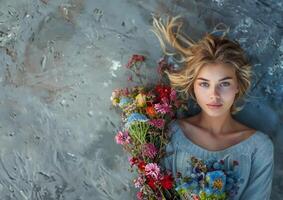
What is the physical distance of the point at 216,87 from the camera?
3275mm

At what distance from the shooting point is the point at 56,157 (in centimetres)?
377

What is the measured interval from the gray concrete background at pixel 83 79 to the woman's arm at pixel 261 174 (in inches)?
11.3

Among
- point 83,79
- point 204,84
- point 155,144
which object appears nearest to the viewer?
point 204,84

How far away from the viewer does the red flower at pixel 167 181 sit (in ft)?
11.0

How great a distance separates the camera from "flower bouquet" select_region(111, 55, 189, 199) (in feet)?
11.2

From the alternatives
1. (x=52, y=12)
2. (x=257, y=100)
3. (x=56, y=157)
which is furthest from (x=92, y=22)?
(x=257, y=100)

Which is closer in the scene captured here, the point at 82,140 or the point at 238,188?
the point at 238,188

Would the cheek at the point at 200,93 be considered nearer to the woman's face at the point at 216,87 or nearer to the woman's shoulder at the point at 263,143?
the woman's face at the point at 216,87

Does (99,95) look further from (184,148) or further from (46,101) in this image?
(184,148)

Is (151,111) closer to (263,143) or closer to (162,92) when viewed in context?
(162,92)

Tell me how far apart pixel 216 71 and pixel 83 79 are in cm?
86

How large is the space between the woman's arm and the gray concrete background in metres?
0.29

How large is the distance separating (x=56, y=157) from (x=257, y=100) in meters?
1.24

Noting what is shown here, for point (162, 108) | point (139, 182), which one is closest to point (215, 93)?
point (162, 108)
